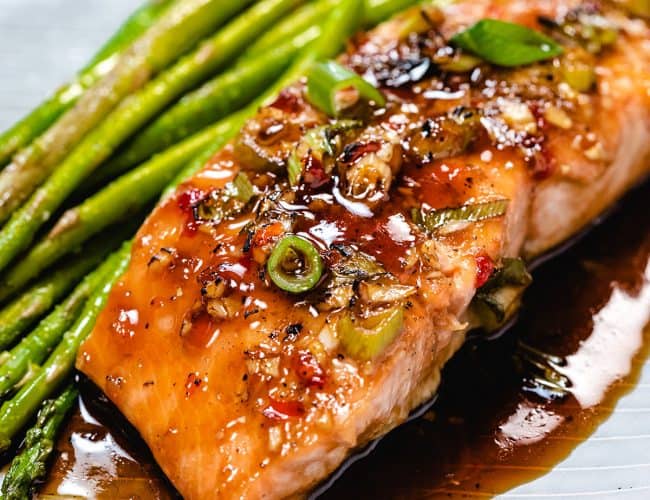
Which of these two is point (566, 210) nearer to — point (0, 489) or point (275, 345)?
point (275, 345)

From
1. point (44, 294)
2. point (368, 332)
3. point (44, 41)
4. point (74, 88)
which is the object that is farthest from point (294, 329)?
point (44, 41)

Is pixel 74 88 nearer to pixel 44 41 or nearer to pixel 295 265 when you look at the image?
pixel 44 41

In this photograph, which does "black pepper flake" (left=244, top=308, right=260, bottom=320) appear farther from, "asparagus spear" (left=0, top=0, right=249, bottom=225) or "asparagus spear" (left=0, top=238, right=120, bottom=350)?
"asparagus spear" (left=0, top=0, right=249, bottom=225)

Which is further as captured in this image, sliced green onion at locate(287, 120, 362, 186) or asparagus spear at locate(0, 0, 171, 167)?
asparagus spear at locate(0, 0, 171, 167)

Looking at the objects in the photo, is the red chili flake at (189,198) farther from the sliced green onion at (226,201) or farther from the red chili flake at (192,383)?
the red chili flake at (192,383)

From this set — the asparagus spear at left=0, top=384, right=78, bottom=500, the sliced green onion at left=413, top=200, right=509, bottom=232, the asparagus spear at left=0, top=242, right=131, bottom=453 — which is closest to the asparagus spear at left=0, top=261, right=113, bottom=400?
the asparagus spear at left=0, top=242, right=131, bottom=453
